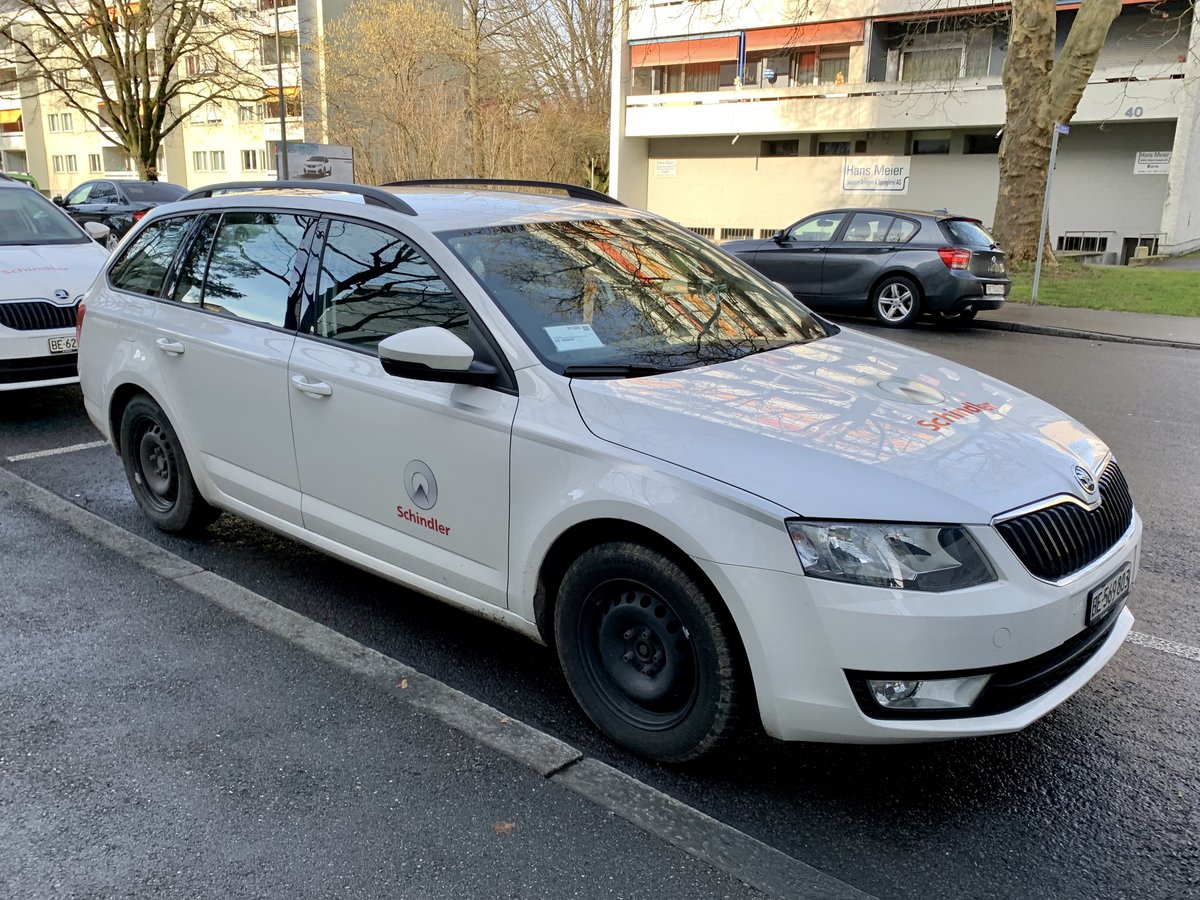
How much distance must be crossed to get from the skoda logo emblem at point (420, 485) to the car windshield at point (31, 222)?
21.2 ft

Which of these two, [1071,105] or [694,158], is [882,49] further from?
[1071,105]

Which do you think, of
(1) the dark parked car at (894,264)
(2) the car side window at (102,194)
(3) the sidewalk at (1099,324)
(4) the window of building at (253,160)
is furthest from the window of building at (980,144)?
(4) the window of building at (253,160)

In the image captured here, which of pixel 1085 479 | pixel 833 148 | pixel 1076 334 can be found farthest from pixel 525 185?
pixel 833 148

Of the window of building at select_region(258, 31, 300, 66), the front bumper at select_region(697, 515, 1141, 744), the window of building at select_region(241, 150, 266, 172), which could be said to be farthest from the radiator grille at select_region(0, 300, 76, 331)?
the window of building at select_region(241, 150, 266, 172)

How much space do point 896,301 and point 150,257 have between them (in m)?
10.7

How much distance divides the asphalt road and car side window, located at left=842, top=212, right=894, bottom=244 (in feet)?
30.0

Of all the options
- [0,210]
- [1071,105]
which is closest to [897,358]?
[0,210]

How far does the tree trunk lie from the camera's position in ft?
58.2

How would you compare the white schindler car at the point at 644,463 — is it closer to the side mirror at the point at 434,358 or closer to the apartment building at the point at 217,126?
the side mirror at the point at 434,358

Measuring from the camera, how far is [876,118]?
34219 millimetres

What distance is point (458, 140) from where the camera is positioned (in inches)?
1180

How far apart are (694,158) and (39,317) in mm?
35346

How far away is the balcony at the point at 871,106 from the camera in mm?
28984

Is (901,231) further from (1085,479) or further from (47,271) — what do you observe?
(1085,479)
